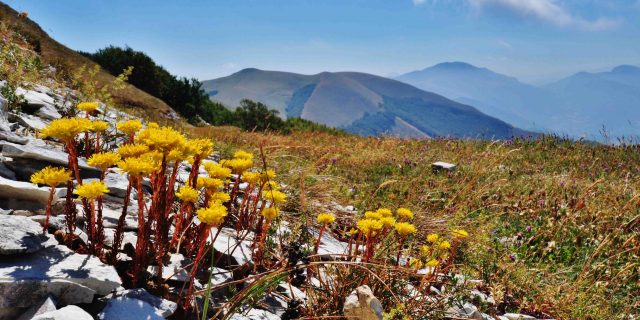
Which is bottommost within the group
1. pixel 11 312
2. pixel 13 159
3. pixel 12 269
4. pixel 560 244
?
pixel 560 244

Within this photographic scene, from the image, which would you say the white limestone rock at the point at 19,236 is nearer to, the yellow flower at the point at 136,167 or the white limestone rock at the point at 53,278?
the white limestone rock at the point at 53,278

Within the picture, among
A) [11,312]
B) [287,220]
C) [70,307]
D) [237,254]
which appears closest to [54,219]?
[11,312]

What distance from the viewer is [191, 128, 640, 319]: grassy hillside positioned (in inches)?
188

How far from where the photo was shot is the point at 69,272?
223 centimetres

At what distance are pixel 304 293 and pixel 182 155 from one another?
163cm

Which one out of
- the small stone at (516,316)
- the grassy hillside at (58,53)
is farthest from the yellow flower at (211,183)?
the grassy hillside at (58,53)

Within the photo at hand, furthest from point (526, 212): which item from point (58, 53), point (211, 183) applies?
point (58, 53)

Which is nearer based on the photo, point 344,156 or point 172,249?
point 172,249

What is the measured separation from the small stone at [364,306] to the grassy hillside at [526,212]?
1205mm

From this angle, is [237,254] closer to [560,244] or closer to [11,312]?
[11,312]

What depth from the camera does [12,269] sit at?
213cm

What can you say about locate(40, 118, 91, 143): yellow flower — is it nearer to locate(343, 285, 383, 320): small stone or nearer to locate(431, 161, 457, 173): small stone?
locate(343, 285, 383, 320): small stone

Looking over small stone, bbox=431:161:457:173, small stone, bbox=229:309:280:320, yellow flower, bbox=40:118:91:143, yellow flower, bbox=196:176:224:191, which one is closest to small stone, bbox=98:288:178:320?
small stone, bbox=229:309:280:320

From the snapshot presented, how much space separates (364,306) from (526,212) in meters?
6.13
